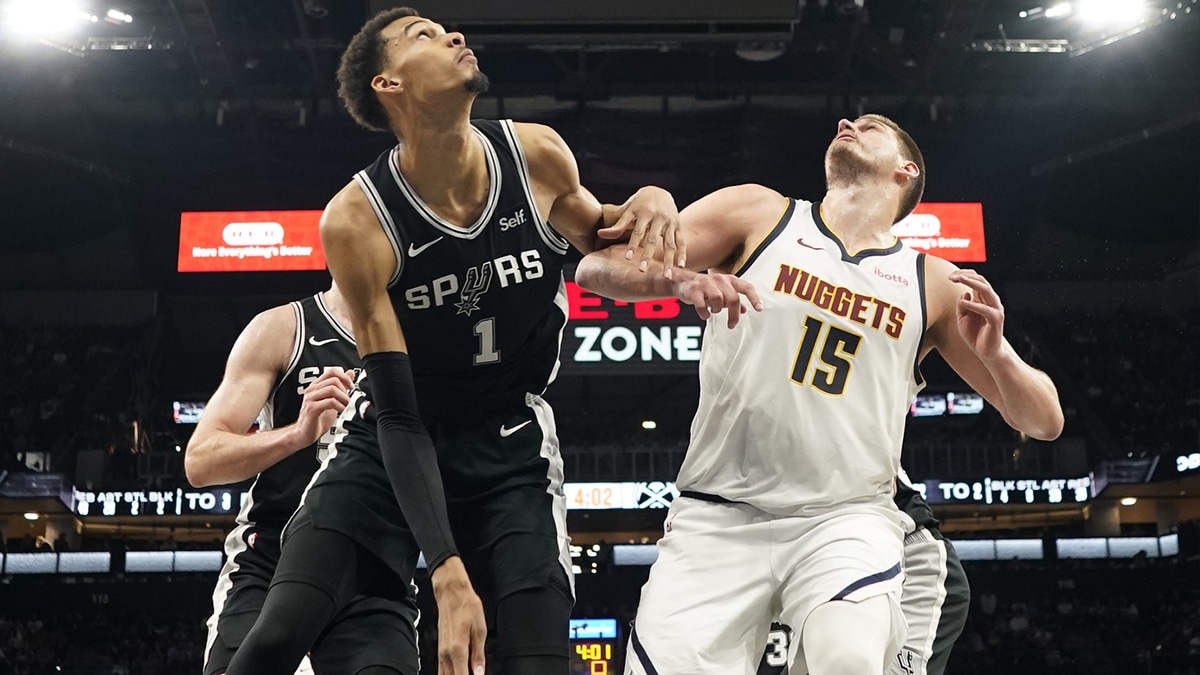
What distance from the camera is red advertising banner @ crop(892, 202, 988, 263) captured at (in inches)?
738

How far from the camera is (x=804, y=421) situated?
12.4 ft

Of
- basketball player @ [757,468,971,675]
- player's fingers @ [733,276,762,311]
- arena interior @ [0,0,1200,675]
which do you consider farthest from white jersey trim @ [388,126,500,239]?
arena interior @ [0,0,1200,675]

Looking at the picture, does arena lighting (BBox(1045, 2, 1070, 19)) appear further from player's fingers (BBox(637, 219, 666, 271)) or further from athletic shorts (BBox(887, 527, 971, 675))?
player's fingers (BBox(637, 219, 666, 271))

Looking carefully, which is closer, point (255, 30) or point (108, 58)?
point (255, 30)

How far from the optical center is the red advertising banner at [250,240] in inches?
761

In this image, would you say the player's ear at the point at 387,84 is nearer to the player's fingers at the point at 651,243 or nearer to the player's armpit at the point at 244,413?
the player's fingers at the point at 651,243

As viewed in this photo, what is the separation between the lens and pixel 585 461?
21.7 metres

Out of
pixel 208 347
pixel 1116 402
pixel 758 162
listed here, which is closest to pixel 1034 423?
pixel 758 162

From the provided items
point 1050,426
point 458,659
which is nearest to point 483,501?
point 458,659

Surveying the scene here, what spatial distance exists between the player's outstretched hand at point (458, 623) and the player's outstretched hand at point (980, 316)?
1747 mm

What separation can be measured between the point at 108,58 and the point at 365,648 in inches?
680

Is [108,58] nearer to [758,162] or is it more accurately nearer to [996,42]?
[758,162]

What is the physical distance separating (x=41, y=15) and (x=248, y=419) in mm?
11851

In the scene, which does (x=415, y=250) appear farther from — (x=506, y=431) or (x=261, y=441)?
(x=261, y=441)
